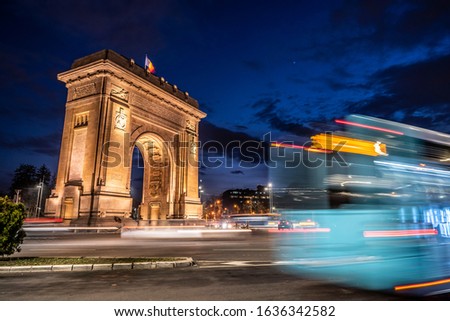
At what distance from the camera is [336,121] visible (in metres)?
10.6

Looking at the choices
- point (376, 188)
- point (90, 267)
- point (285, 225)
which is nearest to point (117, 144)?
point (285, 225)

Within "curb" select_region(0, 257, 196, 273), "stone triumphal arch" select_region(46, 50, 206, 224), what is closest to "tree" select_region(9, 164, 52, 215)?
"stone triumphal arch" select_region(46, 50, 206, 224)

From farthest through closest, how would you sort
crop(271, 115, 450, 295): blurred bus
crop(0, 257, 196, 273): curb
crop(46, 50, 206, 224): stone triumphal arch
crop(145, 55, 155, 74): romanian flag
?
crop(145, 55, 155, 74): romanian flag
crop(46, 50, 206, 224): stone triumphal arch
crop(271, 115, 450, 295): blurred bus
crop(0, 257, 196, 273): curb

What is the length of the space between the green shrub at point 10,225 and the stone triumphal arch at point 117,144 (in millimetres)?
21088

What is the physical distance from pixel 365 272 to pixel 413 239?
20.5 ft

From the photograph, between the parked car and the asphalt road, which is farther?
the parked car

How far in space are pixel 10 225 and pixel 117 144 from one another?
26.0m

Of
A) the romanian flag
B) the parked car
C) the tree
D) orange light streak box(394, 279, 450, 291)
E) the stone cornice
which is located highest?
the romanian flag

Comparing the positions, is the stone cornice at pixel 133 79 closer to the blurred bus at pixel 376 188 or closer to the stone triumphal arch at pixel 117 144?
the stone triumphal arch at pixel 117 144

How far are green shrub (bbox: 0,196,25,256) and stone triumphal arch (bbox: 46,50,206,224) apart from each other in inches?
830

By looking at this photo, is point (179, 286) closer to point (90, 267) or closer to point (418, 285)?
point (90, 267)

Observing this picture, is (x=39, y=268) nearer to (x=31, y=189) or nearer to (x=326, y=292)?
(x=326, y=292)

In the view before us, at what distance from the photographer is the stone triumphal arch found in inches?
1237

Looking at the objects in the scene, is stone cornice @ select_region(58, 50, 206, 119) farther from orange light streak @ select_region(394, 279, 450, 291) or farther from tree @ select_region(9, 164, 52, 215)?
tree @ select_region(9, 164, 52, 215)
